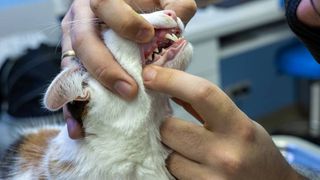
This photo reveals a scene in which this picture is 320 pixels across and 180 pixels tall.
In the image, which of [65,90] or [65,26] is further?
[65,26]

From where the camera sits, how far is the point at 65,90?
67cm

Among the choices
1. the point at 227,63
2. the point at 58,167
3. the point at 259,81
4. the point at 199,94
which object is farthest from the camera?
the point at 259,81

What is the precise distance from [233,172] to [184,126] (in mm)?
93

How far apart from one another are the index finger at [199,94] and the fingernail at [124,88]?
32mm

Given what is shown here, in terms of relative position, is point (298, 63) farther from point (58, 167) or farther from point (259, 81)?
point (58, 167)

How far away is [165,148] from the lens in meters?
0.72

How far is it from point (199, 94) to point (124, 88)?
0.35ft

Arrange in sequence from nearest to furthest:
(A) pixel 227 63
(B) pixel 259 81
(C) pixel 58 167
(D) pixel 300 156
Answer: (C) pixel 58 167, (D) pixel 300 156, (A) pixel 227 63, (B) pixel 259 81

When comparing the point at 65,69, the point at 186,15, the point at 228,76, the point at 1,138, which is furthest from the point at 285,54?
the point at 65,69

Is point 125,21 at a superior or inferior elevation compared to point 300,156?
superior

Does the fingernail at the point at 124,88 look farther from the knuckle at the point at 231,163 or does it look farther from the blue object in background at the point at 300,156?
the blue object in background at the point at 300,156

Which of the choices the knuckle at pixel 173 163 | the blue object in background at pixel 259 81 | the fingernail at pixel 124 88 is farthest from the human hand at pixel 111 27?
the blue object in background at pixel 259 81

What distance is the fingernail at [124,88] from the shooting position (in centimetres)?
67

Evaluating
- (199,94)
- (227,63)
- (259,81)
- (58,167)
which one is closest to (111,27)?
(199,94)
